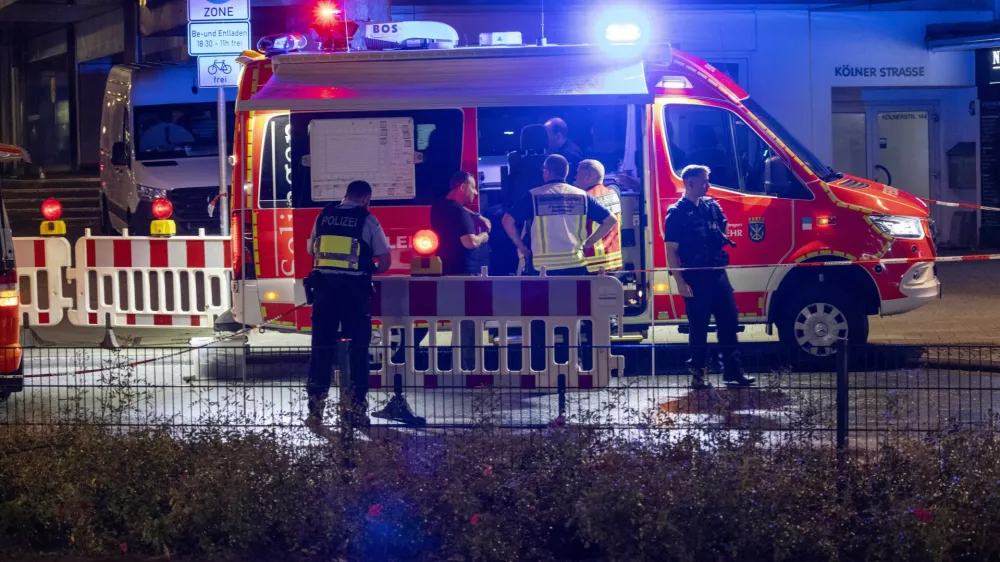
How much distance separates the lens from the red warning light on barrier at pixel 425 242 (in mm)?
10875

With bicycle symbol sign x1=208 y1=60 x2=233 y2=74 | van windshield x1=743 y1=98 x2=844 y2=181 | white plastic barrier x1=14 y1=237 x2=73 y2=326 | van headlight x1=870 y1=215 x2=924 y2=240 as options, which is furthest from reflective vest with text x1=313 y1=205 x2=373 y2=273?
bicycle symbol sign x1=208 y1=60 x2=233 y2=74

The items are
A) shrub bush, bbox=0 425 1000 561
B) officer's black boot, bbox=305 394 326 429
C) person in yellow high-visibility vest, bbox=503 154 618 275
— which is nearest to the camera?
shrub bush, bbox=0 425 1000 561

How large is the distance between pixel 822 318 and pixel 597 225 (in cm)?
230

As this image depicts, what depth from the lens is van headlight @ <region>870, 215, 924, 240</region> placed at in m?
10.9

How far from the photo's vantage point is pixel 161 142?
18531 millimetres

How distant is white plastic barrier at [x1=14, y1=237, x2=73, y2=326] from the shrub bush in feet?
23.3

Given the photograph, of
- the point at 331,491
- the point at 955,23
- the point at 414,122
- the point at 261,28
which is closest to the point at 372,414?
the point at 331,491

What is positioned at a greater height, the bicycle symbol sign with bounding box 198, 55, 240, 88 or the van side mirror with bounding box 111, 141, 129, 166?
A: the bicycle symbol sign with bounding box 198, 55, 240, 88

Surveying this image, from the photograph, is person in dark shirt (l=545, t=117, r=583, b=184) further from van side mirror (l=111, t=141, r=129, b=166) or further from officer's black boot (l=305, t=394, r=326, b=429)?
van side mirror (l=111, t=141, r=129, b=166)

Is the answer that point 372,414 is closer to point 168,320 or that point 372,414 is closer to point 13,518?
point 13,518

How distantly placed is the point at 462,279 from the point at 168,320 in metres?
5.43

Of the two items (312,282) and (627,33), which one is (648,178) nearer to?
(627,33)

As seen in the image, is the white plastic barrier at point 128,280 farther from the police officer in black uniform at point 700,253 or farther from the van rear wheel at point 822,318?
the van rear wheel at point 822,318

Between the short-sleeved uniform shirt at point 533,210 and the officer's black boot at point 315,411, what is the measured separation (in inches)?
144
